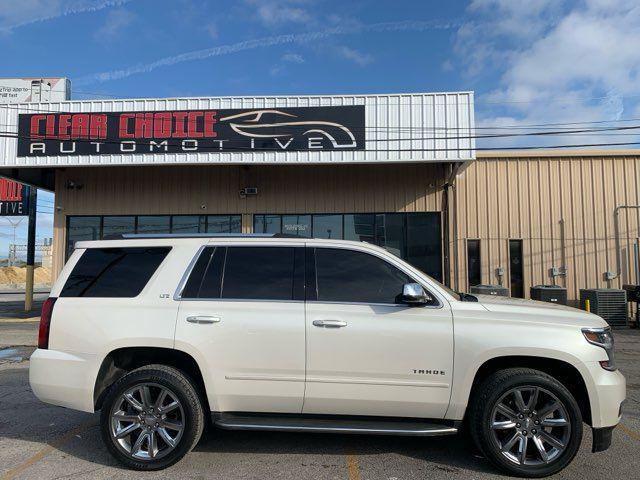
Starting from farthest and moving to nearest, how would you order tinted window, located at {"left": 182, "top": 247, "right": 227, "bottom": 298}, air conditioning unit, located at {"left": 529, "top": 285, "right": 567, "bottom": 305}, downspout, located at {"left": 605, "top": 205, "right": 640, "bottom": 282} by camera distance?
downspout, located at {"left": 605, "top": 205, "right": 640, "bottom": 282}, air conditioning unit, located at {"left": 529, "top": 285, "right": 567, "bottom": 305}, tinted window, located at {"left": 182, "top": 247, "right": 227, "bottom": 298}

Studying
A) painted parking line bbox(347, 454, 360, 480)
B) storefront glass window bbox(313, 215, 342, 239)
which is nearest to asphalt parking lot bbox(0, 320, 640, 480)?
painted parking line bbox(347, 454, 360, 480)

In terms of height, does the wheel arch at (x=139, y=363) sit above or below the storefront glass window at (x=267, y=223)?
below

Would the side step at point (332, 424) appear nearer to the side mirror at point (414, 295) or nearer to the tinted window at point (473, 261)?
the side mirror at point (414, 295)

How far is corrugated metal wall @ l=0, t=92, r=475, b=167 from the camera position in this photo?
1367 cm

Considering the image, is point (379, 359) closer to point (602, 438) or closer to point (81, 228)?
point (602, 438)

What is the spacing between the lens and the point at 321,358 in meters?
3.85

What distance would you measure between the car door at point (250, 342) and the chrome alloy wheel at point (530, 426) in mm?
1641

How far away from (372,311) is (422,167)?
12.7m

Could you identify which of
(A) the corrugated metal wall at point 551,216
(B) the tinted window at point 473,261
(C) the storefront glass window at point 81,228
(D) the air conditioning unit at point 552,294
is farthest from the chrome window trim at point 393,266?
(C) the storefront glass window at point 81,228

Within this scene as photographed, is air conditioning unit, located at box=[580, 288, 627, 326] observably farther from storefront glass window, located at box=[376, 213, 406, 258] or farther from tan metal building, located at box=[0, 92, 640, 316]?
storefront glass window, located at box=[376, 213, 406, 258]

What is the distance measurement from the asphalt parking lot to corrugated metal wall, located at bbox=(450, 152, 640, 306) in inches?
426

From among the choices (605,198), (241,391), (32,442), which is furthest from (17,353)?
(605,198)

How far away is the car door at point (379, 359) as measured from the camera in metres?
3.79

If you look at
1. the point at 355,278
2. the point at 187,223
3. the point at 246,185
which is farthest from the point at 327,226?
the point at 355,278
